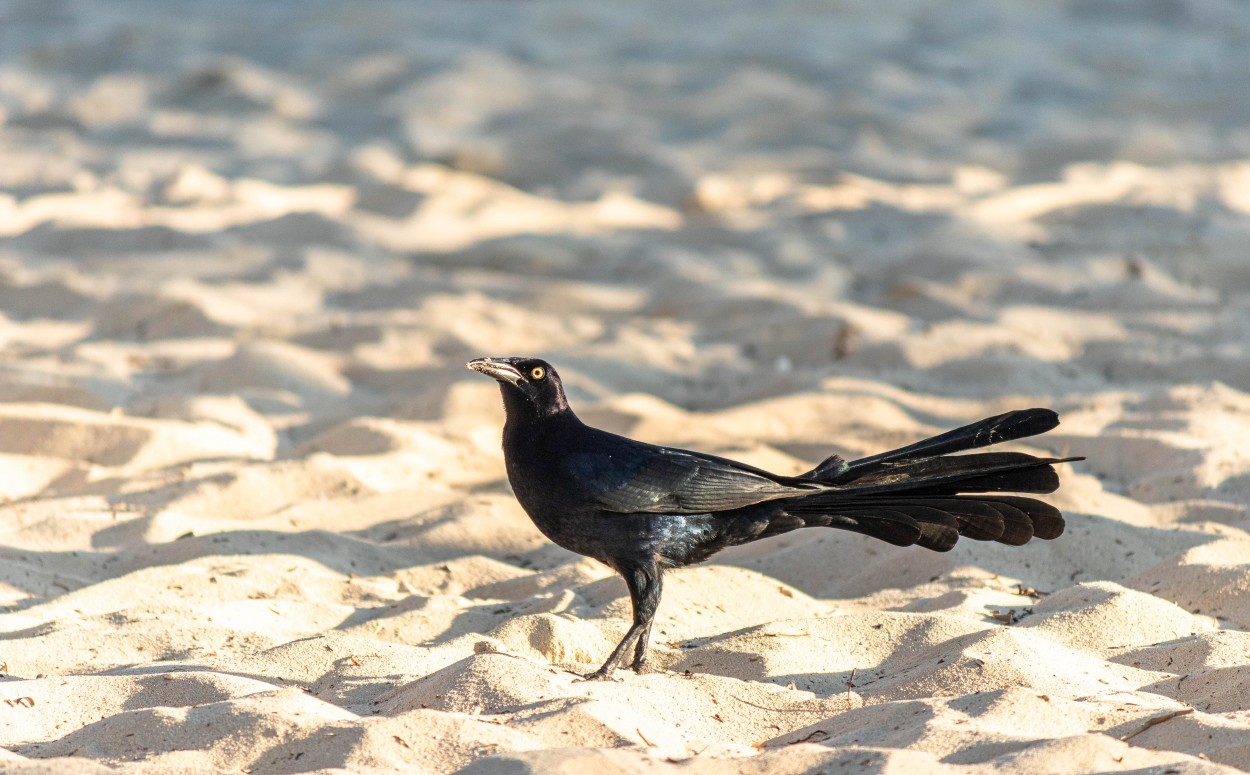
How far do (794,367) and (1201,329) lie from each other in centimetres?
176

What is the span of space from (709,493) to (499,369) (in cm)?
55

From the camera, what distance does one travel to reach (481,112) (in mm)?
9438

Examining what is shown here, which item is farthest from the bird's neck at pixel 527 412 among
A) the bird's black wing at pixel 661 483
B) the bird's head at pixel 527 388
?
the bird's black wing at pixel 661 483

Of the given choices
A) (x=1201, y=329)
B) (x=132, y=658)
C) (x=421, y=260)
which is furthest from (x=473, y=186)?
(x=132, y=658)

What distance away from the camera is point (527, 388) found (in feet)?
9.99

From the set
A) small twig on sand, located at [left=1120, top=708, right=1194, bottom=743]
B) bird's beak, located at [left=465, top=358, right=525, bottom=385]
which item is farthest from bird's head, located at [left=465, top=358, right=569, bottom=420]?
small twig on sand, located at [left=1120, top=708, right=1194, bottom=743]

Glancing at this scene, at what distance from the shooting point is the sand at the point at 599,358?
8.75 feet

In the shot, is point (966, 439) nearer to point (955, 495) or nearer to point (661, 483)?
point (955, 495)

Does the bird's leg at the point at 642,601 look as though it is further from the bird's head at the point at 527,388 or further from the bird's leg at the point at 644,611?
the bird's head at the point at 527,388

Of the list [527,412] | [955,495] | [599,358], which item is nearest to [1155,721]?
[955,495]

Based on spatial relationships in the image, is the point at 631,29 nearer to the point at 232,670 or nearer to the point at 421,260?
the point at 421,260

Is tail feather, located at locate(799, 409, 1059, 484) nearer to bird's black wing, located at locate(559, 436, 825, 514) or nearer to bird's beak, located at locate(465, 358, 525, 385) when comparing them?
bird's black wing, located at locate(559, 436, 825, 514)

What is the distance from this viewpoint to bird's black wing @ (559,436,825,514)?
2908 millimetres

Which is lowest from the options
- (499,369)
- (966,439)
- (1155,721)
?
(1155,721)
